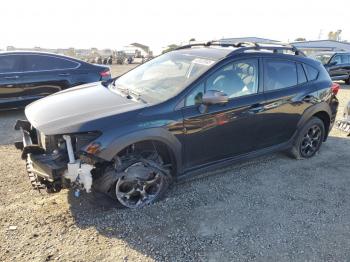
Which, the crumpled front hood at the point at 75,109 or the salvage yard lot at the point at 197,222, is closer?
the salvage yard lot at the point at 197,222

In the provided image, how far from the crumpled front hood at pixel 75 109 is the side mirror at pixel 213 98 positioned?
2.25 ft

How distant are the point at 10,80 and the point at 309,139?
6138mm

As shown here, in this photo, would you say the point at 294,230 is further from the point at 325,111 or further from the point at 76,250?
the point at 325,111

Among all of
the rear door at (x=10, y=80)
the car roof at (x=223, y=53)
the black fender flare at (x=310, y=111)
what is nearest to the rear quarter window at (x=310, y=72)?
the car roof at (x=223, y=53)

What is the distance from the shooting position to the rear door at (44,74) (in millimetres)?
7488

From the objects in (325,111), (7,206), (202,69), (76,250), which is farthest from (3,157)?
(325,111)

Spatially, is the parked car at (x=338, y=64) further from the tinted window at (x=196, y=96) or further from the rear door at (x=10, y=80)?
the tinted window at (x=196, y=96)

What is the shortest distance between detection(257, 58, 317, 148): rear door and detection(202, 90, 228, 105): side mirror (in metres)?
0.95

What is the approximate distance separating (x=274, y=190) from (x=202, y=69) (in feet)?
5.81

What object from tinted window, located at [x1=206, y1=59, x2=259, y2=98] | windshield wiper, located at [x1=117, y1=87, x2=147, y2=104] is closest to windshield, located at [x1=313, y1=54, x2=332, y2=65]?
tinted window, located at [x1=206, y1=59, x2=259, y2=98]

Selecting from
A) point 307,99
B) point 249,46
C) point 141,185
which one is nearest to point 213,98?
point 141,185

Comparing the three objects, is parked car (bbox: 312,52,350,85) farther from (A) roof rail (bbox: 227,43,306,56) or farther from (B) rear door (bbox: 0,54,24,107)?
(B) rear door (bbox: 0,54,24,107)

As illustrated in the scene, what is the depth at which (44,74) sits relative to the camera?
761 centimetres

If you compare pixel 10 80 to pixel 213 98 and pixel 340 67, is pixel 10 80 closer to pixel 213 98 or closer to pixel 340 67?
pixel 213 98
